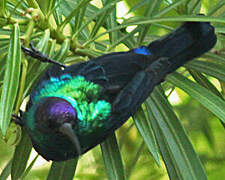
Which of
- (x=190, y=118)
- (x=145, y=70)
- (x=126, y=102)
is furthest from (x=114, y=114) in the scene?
(x=190, y=118)

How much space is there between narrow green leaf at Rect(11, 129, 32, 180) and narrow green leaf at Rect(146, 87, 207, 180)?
0.35 metres

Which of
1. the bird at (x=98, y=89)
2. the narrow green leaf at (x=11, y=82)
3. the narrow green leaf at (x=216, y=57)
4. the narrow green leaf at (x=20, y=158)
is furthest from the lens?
the narrow green leaf at (x=216, y=57)

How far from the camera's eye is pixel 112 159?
45.8 inches

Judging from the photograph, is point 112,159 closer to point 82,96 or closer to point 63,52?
point 82,96

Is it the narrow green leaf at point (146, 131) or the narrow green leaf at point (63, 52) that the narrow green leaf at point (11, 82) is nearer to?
the narrow green leaf at point (63, 52)

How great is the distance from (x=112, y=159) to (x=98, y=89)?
0.64ft

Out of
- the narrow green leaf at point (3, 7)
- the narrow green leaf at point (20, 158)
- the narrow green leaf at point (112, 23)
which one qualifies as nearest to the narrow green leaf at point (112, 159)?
the narrow green leaf at point (20, 158)

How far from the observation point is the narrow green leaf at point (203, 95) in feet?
3.70

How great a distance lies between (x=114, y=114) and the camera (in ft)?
3.67

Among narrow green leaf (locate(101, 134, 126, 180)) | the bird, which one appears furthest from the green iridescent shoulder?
narrow green leaf (locate(101, 134, 126, 180))

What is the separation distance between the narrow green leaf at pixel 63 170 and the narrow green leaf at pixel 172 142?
0.82 feet

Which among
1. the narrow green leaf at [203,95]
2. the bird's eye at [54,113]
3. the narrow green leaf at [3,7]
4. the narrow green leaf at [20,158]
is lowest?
the narrow green leaf at [20,158]

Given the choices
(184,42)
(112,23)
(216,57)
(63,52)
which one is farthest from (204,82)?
(63,52)

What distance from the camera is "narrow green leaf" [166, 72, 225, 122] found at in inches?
44.4
